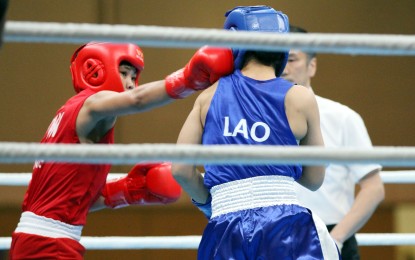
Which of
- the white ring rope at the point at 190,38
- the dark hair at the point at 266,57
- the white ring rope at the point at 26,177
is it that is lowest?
the white ring rope at the point at 26,177

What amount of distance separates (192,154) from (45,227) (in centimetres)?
101

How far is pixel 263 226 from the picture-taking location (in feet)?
5.50

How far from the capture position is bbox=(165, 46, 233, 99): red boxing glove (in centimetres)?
168

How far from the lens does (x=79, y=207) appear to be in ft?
6.85

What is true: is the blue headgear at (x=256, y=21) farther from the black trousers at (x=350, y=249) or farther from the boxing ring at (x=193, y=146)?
the black trousers at (x=350, y=249)

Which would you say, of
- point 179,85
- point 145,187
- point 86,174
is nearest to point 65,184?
point 86,174

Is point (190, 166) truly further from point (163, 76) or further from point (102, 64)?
point (163, 76)

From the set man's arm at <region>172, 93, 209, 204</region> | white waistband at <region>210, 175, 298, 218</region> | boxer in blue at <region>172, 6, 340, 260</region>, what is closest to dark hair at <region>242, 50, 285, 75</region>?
boxer in blue at <region>172, 6, 340, 260</region>

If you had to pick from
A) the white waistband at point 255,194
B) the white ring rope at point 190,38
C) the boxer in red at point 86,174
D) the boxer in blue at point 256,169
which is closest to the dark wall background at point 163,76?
the boxer in red at point 86,174

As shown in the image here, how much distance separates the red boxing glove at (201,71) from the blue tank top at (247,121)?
6 centimetres

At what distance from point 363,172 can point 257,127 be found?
0.83m

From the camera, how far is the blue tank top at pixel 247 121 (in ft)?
5.68

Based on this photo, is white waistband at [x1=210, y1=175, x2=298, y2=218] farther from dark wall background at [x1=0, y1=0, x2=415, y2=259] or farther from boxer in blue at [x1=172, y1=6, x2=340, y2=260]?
dark wall background at [x1=0, y1=0, x2=415, y2=259]

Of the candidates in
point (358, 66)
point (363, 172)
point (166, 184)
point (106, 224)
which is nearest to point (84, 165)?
point (166, 184)
